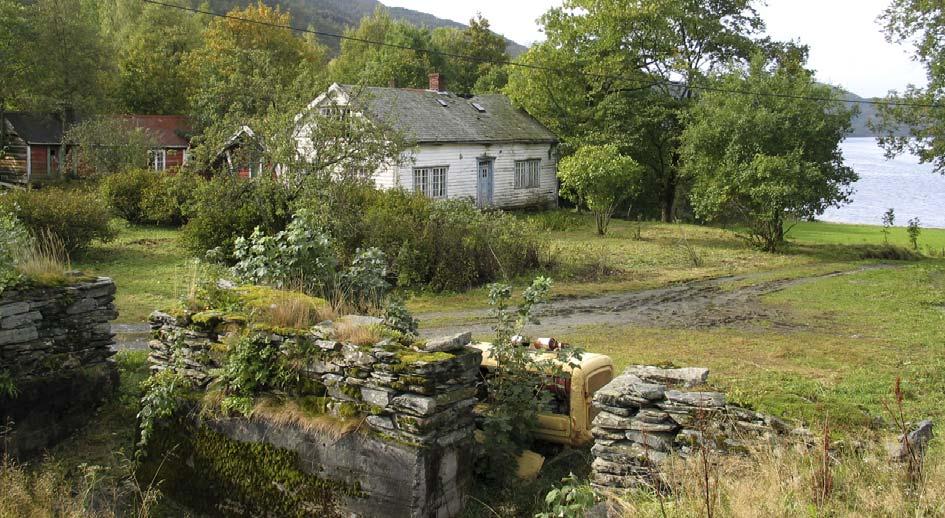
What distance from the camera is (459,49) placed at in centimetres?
6128

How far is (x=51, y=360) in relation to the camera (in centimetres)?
1040

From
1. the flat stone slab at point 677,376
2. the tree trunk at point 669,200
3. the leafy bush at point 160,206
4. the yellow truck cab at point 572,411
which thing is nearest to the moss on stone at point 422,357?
the yellow truck cab at point 572,411

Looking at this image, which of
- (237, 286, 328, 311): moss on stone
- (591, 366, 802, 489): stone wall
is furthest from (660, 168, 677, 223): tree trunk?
(591, 366, 802, 489): stone wall

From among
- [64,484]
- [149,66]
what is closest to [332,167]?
[64,484]

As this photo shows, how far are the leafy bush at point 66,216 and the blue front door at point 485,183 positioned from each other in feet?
53.0

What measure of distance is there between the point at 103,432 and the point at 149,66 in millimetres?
48683

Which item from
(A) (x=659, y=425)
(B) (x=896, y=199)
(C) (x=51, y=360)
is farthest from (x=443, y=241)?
(B) (x=896, y=199)

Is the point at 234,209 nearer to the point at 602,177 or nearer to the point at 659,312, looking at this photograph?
the point at 659,312

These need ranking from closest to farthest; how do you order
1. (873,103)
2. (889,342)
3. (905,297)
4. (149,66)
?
(889,342) → (905,297) → (873,103) → (149,66)

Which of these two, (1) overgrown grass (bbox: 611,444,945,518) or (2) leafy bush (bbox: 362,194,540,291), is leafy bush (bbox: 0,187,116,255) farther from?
(1) overgrown grass (bbox: 611,444,945,518)

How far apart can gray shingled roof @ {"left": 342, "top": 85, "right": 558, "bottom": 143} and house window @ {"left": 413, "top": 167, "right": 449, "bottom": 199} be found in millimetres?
1284

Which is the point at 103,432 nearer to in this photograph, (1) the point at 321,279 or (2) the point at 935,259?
(1) the point at 321,279

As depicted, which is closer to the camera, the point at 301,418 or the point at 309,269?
the point at 301,418

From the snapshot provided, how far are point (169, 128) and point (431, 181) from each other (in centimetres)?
2565
